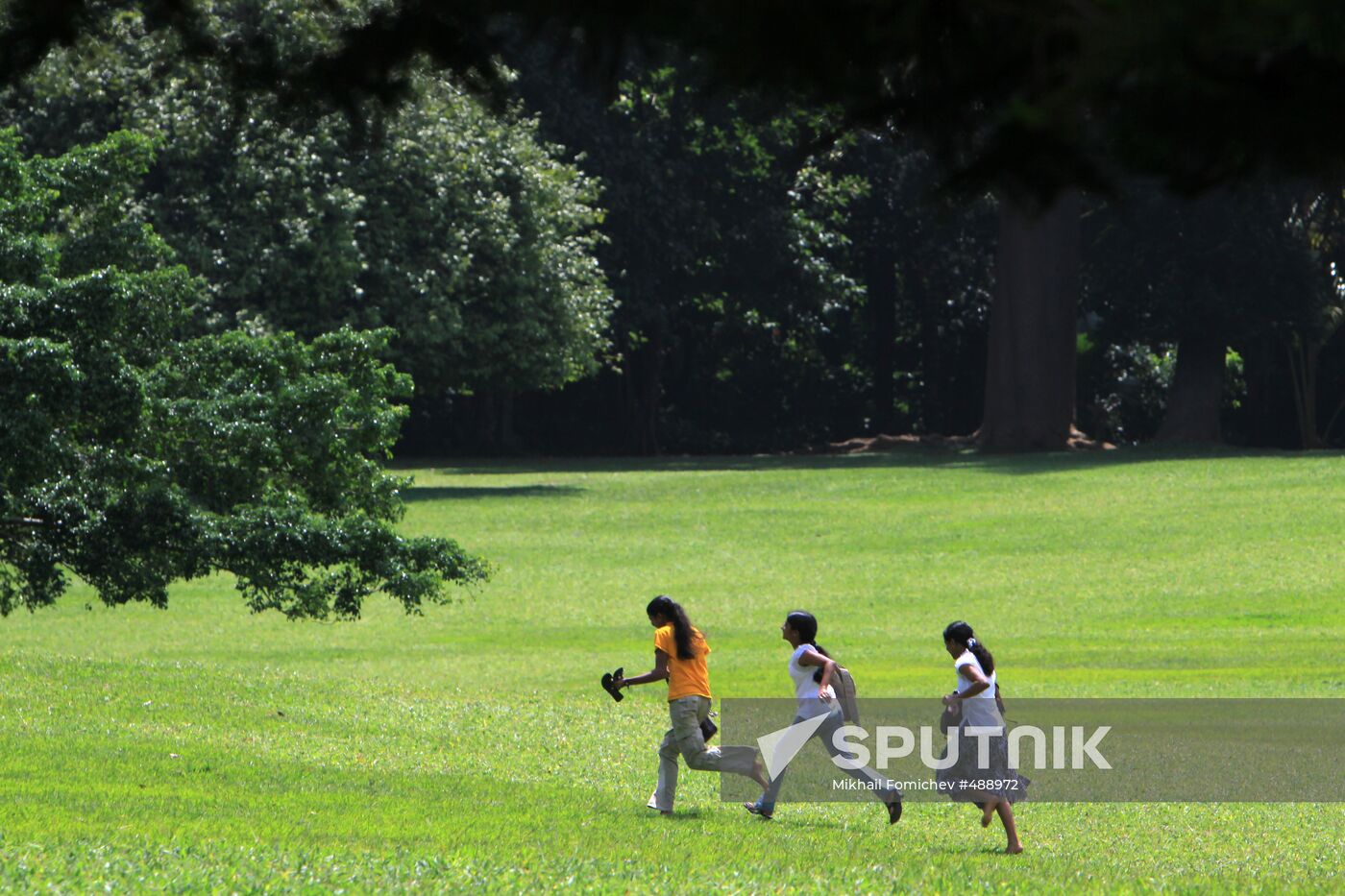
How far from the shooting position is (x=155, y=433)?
17.7 m

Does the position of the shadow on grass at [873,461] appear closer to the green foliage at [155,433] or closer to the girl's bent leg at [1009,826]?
the green foliage at [155,433]

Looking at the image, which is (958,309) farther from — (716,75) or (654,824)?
(716,75)

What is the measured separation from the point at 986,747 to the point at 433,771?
542cm

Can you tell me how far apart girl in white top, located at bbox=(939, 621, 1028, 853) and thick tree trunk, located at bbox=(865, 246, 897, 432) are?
4866cm

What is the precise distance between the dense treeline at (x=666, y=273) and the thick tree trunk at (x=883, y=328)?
0.25 ft

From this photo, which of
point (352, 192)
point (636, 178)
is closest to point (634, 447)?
point (636, 178)

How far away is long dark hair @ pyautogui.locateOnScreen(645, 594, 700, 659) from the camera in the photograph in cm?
1103

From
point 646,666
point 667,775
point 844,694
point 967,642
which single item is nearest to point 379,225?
point 646,666

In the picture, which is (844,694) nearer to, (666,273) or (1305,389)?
(666,273)

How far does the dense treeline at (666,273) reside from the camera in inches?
1505

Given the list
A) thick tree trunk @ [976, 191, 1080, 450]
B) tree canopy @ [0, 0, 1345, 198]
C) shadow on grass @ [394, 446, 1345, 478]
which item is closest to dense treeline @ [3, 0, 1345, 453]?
thick tree trunk @ [976, 191, 1080, 450]

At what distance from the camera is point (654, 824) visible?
1125 cm

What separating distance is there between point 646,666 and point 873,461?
28171 mm

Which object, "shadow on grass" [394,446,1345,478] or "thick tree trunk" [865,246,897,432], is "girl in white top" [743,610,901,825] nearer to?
"shadow on grass" [394,446,1345,478]
